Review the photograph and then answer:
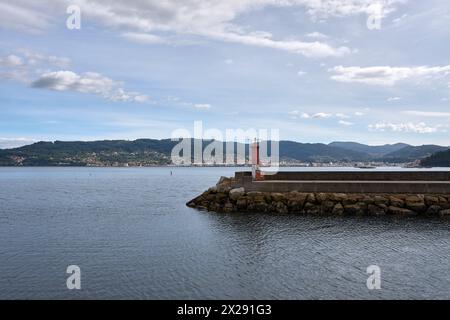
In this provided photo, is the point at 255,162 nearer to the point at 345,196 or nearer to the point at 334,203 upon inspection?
the point at 334,203

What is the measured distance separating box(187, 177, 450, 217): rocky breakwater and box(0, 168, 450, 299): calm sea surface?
2281 mm

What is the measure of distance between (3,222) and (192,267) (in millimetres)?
23281

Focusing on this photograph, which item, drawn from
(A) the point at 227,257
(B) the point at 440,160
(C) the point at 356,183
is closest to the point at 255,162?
(C) the point at 356,183

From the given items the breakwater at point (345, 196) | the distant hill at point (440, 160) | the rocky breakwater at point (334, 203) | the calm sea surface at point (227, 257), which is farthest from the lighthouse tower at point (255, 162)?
the distant hill at point (440, 160)

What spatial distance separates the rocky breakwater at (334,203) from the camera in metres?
33.4

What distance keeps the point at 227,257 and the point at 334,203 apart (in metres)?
17.0

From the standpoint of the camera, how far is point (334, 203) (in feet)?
115

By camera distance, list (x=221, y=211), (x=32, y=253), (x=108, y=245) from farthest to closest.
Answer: (x=221, y=211) → (x=108, y=245) → (x=32, y=253)

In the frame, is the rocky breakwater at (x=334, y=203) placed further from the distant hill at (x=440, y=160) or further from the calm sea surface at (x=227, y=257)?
the distant hill at (x=440, y=160)

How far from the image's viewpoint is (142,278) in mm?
17484

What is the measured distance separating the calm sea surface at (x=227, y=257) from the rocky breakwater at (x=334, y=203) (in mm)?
2281

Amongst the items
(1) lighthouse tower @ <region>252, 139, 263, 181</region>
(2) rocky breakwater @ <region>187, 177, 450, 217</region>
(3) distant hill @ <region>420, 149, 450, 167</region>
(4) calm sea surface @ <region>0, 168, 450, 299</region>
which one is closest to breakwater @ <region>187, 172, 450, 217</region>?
(2) rocky breakwater @ <region>187, 177, 450, 217</region>
